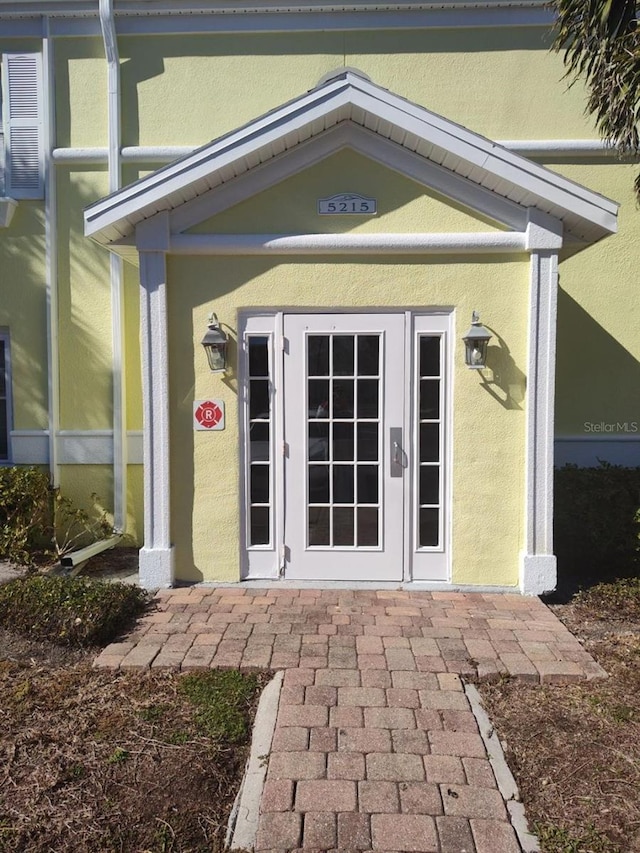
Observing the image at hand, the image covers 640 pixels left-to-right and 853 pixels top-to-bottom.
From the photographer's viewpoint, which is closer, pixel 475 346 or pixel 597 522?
pixel 475 346

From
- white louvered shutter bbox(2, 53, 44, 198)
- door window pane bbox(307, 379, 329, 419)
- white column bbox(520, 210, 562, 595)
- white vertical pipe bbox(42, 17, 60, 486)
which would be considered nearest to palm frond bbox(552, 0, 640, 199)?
white column bbox(520, 210, 562, 595)

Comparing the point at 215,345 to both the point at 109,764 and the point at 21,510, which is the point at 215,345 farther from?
the point at 109,764

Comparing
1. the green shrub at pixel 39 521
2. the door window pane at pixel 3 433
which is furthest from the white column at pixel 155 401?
the door window pane at pixel 3 433

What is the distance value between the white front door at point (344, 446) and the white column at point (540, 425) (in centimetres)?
114

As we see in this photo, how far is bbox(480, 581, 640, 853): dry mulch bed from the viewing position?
2.79 meters

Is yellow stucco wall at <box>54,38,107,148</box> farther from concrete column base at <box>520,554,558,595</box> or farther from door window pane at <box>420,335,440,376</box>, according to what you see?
concrete column base at <box>520,554,558,595</box>

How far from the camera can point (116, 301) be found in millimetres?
7312

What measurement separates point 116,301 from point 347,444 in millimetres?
3541

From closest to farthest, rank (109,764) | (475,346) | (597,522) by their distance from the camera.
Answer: (109,764)
(475,346)
(597,522)

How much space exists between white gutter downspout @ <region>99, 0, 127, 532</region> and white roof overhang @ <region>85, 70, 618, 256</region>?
5.63ft

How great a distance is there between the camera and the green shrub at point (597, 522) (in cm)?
614

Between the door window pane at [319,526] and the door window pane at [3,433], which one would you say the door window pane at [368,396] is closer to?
the door window pane at [319,526]

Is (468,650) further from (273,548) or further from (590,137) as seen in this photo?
(590,137)

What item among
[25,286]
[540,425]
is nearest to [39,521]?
[25,286]
